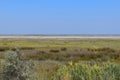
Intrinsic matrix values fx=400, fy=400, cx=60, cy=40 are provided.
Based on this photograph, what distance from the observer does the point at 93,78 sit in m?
14.3

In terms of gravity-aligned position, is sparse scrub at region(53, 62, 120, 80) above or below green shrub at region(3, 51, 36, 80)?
below

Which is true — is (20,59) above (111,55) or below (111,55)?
above

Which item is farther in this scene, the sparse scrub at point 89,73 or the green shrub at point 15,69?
the sparse scrub at point 89,73

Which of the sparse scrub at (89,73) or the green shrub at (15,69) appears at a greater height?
the green shrub at (15,69)

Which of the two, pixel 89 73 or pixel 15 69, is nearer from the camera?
pixel 15 69

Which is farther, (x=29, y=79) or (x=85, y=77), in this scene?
(x=85, y=77)

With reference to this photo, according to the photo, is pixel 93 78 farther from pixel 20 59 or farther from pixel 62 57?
pixel 62 57

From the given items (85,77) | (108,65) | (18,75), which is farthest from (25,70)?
(108,65)

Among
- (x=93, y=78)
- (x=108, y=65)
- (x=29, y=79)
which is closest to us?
(x=29, y=79)

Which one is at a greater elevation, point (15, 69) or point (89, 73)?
point (15, 69)

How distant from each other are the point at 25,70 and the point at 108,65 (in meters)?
4.30

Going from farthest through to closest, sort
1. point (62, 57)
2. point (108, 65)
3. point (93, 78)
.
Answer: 1. point (62, 57)
2. point (108, 65)
3. point (93, 78)

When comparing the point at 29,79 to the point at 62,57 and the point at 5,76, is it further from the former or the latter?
the point at 62,57

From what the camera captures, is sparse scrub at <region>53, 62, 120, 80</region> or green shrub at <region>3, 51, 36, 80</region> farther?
sparse scrub at <region>53, 62, 120, 80</region>
